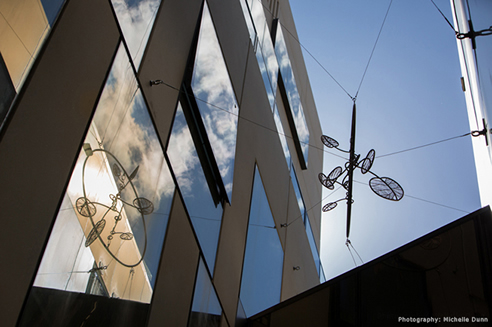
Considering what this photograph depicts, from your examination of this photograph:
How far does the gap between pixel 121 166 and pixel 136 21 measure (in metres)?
1.68

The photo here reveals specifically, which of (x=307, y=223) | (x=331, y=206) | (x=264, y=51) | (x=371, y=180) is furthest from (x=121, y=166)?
(x=307, y=223)

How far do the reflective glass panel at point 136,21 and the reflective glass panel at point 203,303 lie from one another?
85.9 inches

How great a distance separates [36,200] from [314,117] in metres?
14.7

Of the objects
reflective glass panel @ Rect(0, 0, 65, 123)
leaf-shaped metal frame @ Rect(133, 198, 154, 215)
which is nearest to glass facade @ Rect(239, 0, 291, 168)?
leaf-shaped metal frame @ Rect(133, 198, 154, 215)

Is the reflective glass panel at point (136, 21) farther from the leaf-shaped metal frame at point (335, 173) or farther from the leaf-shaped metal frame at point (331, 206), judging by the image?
the leaf-shaped metal frame at point (331, 206)

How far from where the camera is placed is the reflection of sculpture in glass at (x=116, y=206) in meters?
2.09

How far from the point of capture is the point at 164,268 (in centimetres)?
320

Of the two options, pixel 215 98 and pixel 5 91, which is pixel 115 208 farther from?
pixel 215 98

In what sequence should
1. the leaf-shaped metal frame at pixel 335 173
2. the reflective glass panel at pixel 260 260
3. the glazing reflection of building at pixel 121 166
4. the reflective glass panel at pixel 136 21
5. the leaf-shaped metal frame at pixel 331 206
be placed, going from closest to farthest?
the glazing reflection of building at pixel 121 166
the reflective glass panel at pixel 136 21
the reflective glass panel at pixel 260 260
the leaf-shaped metal frame at pixel 335 173
the leaf-shaped metal frame at pixel 331 206

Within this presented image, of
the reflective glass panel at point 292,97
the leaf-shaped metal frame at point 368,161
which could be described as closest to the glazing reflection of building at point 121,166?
the leaf-shaped metal frame at point 368,161

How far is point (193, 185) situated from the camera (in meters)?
4.31

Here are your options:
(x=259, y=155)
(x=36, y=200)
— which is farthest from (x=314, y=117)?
(x=36, y=200)

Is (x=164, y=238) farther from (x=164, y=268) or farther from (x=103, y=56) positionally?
(x=103, y=56)

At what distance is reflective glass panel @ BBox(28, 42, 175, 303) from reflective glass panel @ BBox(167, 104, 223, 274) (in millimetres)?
855
